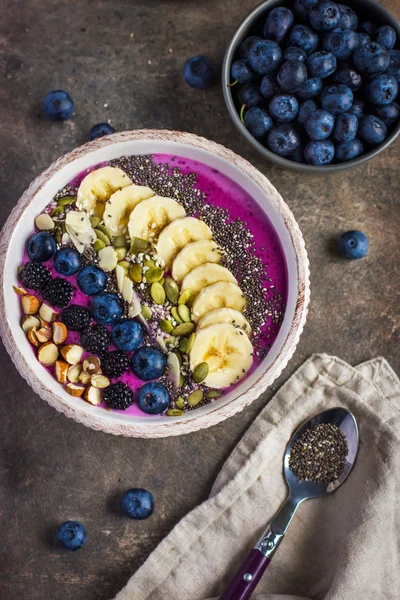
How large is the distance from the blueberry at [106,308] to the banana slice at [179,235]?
179 mm

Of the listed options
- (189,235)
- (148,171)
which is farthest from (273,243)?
(148,171)

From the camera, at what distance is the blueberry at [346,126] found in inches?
66.1

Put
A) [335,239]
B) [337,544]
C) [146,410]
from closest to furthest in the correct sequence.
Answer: [146,410], [337,544], [335,239]

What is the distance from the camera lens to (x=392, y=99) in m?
1.71

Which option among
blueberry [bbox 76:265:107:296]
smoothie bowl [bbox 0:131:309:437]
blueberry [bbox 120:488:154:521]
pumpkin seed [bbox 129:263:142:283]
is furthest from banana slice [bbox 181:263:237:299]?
blueberry [bbox 120:488:154:521]

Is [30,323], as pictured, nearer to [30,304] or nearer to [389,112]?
[30,304]

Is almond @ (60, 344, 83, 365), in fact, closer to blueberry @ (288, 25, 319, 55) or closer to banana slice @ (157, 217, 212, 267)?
banana slice @ (157, 217, 212, 267)

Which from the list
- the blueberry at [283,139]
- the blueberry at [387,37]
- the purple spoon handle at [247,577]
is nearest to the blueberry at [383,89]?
the blueberry at [387,37]

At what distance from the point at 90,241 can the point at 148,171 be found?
0.27 m

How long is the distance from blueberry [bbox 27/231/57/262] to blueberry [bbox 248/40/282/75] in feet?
2.46

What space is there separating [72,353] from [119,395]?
0.57 ft

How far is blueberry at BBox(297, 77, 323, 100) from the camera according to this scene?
1.69 meters

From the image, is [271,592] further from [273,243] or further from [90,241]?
[90,241]

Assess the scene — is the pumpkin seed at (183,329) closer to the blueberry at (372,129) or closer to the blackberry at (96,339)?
the blackberry at (96,339)
